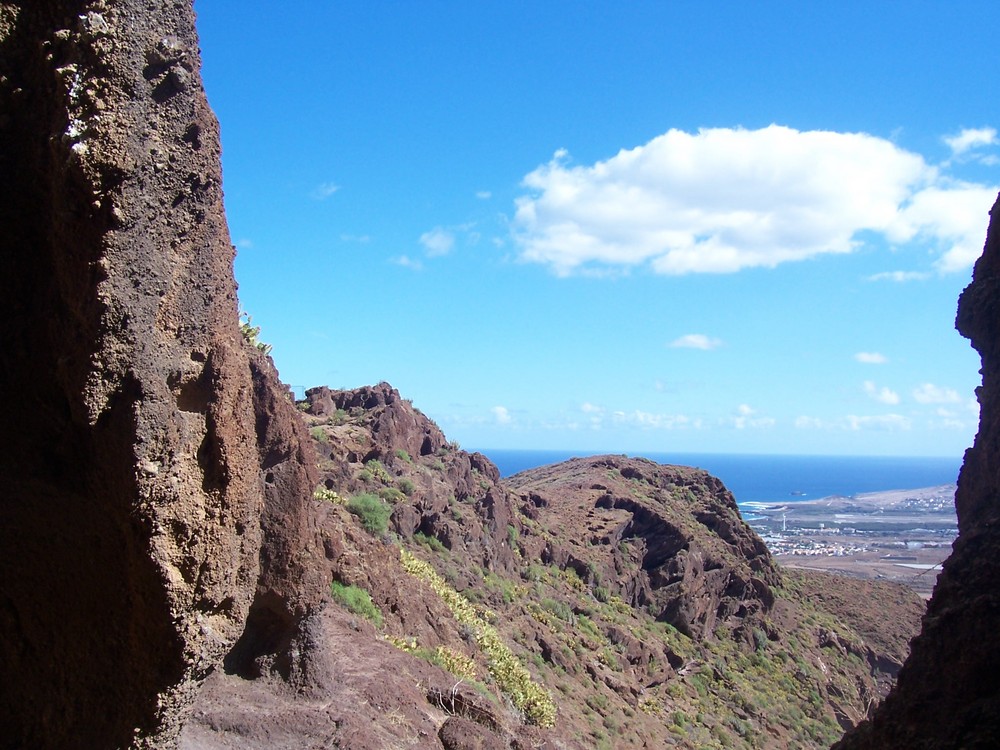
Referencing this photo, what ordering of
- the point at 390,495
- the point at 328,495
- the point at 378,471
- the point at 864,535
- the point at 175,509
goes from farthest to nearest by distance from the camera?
the point at 864,535, the point at 378,471, the point at 390,495, the point at 328,495, the point at 175,509

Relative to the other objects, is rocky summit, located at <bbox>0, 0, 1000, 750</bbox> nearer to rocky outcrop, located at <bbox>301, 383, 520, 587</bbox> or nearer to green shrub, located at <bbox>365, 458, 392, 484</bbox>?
rocky outcrop, located at <bbox>301, 383, 520, 587</bbox>

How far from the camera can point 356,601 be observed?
13555 mm

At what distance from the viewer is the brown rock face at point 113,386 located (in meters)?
5.64

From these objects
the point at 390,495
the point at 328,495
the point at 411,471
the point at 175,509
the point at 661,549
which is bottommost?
the point at 661,549

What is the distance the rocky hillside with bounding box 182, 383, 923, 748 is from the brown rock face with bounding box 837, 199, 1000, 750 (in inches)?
217

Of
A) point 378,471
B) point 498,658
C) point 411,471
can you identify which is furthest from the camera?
point 411,471

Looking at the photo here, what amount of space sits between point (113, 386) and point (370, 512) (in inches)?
556

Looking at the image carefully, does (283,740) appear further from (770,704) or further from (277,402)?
Result: (770,704)

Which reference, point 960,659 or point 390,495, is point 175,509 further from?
point 390,495

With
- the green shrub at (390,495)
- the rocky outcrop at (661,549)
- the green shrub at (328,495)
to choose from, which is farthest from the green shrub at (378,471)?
the rocky outcrop at (661,549)

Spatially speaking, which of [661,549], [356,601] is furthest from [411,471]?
[661,549]

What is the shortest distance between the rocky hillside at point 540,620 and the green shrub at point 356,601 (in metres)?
0.03

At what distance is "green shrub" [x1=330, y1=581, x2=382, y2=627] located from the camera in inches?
527

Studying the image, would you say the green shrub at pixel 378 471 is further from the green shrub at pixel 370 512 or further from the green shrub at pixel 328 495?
the green shrub at pixel 328 495
